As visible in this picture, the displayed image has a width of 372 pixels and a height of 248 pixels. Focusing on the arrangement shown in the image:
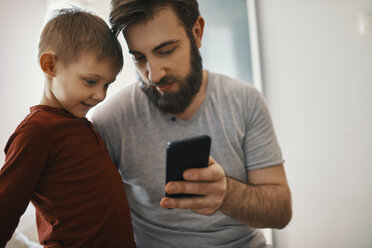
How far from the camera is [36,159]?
2.13 feet

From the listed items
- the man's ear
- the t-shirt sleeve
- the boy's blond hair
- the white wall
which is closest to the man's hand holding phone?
the t-shirt sleeve

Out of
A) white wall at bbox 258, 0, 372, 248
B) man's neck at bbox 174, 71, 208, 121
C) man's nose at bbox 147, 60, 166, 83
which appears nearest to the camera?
man's nose at bbox 147, 60, 166, 83

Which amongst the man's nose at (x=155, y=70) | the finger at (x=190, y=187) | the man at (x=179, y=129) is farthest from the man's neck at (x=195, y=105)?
the finger at (x=190, y=187)

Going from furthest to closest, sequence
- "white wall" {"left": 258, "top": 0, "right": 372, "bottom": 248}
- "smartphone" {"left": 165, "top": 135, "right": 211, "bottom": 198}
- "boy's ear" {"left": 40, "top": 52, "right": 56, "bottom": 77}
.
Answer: "white wall" {"left": 258, "top": 0, "right": 372, "bottom": 248} → "boy's ear" {"left": 40, "top": 52, "right": 56, "bottom": 77} → "smartphone" {"left": 165, "top": 135, "right": 211, "bottom": 198}

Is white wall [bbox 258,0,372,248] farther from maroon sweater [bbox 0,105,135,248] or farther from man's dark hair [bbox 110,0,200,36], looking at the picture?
maroon sweater [bbox 0,105,135,248]

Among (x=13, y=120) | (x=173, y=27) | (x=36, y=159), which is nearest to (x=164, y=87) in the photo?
(x=173, y=27)

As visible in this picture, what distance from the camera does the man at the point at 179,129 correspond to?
889 mm

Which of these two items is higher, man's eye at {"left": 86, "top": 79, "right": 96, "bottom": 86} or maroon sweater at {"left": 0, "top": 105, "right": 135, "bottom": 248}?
man's eye at {"left": 86, "top": 79, "right": 96, "bottom": 86}

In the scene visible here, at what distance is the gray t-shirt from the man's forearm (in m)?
0.11

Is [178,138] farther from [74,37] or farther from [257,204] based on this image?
[74,37]

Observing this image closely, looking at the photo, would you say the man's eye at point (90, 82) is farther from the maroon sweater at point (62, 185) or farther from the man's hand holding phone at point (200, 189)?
the man's hand holding phone at point (200, 189)

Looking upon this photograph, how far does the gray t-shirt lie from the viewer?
37.8 inches

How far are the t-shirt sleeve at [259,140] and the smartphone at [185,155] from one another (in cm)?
42

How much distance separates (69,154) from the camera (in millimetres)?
730
